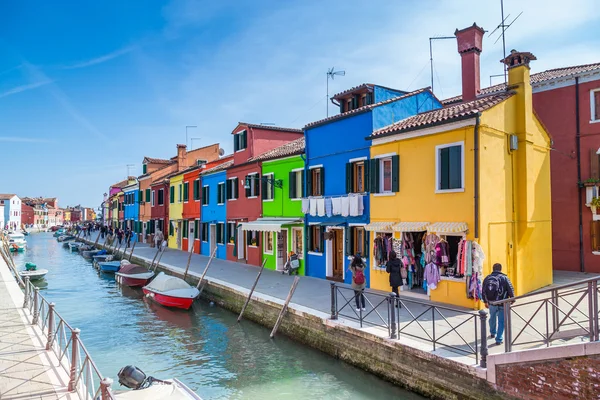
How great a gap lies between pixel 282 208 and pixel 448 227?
32.4 ft

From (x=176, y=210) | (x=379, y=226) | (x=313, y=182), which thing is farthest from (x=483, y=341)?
(x=176, y=210)

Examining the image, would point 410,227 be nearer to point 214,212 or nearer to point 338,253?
point 338,253

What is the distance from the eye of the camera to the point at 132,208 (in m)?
45.8

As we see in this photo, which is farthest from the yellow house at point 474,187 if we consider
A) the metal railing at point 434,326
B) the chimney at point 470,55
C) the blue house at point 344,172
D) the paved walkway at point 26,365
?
the paved walkway at point 26,365

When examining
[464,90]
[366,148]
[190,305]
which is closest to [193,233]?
[190,305]

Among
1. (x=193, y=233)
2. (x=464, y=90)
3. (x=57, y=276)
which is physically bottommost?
(x=57, y=276)

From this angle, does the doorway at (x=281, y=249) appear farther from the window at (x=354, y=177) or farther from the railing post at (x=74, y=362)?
the railing post at (x=74, y=362)

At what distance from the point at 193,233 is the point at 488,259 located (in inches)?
946

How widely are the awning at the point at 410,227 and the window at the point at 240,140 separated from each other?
511 inches

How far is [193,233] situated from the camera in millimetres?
31562

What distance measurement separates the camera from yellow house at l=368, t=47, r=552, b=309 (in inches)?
456

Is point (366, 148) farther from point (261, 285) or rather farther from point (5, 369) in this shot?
point (5, 369)

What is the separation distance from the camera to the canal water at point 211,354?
934 cm

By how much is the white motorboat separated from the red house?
14.2 m
